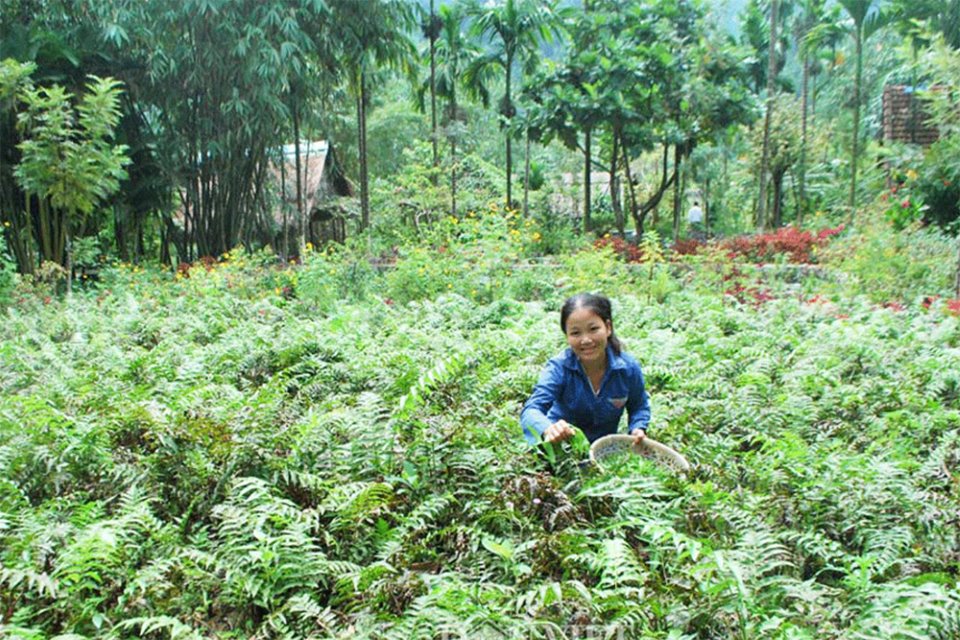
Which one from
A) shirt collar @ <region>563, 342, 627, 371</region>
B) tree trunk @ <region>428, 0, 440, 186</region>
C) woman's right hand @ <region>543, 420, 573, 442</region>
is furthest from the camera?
tree trunk @ <region>428, 0, 440, 186</region>

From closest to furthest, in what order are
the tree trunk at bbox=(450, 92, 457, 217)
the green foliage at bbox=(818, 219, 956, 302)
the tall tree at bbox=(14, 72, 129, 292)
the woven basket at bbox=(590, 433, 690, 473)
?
the woven basket at bbox=(590, 433, 690, 473) < the green foliage at bbox=(818, 219, 956, 302) < the tall tree at bbox=(14, 72, 129, 292) < the tree trunk at bbox=(450, 92, 457, 217)

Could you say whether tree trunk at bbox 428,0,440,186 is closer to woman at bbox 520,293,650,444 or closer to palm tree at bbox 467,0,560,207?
palm tree at bbox 467,0,560,207

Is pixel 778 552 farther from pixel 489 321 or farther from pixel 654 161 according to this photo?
pixel 654 161

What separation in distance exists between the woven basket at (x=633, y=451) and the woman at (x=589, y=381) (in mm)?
63

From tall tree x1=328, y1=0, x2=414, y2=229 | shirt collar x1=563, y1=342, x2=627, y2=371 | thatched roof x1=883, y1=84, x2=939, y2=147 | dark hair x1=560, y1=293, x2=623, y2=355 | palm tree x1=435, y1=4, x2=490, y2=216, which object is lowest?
shirt collar x1=563, y1=342, x2=627, y2=371

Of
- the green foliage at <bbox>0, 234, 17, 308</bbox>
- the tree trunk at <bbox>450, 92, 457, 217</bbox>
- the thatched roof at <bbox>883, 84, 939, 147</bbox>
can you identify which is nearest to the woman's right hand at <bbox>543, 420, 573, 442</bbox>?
the green foliage at <bbox>0, 234, 17, 308</bbox>

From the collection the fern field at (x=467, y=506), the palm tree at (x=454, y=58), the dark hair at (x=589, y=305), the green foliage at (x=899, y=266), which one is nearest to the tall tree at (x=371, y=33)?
the palm tree at (x=454, y=58)

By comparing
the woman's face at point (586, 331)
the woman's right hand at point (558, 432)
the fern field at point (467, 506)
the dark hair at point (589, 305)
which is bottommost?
the fern field at point (467, 506)

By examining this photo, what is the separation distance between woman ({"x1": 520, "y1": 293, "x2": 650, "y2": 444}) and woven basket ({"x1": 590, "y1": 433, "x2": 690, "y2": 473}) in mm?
63

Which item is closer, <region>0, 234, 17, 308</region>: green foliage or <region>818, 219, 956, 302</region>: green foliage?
<region>818, 219, 956, 302</region>: green foliage

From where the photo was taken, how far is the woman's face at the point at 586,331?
337 centimetres

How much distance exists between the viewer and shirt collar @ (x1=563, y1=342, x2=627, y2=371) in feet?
11.3

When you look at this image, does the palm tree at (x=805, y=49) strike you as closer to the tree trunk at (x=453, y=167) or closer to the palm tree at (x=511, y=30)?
the palm tree at (x=511, y=30)

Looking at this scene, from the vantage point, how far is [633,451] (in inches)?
133
